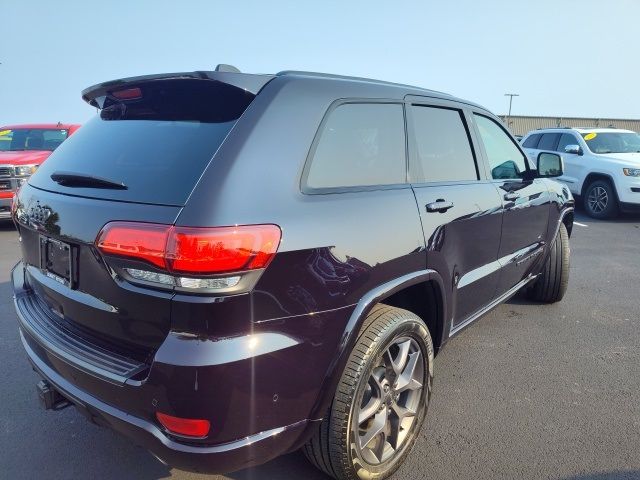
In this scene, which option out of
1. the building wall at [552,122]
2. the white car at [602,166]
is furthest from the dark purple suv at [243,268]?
the building wall at [552,122]

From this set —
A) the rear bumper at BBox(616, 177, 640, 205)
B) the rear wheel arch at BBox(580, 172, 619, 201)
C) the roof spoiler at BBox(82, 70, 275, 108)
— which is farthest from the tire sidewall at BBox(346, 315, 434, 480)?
the rear wheel arch at BBox(580, 172, 619, 201)

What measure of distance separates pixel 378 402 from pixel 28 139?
8868mm

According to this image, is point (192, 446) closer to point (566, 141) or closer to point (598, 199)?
point (598, 199)

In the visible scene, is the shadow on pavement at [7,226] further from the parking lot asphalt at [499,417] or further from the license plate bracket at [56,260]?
the license plate bracket at [56,260]

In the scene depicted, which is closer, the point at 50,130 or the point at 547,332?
the point at 547,332

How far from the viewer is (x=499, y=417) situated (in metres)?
2.75

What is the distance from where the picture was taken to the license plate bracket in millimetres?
1925

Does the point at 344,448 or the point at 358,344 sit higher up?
the point at 358,344

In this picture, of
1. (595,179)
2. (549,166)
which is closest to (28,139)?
(549,166)

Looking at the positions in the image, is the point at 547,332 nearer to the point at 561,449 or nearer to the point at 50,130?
the point at 561,449

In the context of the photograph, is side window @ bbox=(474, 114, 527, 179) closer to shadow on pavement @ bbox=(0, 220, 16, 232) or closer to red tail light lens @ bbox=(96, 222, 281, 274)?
red tail light lens @ bbox=(96, 222, 281, 274)

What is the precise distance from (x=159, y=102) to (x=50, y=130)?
808cm

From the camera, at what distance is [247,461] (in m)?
1.71

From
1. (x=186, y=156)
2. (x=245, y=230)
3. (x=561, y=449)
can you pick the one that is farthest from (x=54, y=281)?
(x=561, y=449)
